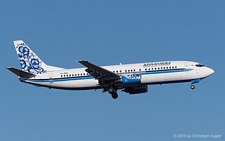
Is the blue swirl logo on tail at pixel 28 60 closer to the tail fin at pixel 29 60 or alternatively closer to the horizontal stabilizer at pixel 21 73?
the tail fin at pixel 29 60

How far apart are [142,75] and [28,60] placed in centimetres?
1692

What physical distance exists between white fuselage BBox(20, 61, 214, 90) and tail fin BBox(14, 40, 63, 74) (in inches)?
63.3

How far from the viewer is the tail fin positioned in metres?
66.2

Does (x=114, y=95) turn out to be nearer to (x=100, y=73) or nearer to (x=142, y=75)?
(x=100, y=73)

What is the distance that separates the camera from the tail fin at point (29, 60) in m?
66.2

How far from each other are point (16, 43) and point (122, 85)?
17471 millimetres

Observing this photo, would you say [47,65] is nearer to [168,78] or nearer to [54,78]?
[54,78]

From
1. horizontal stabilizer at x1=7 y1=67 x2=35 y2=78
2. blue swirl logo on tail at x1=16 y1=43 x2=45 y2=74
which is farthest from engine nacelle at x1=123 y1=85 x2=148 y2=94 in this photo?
horizontal stabilizer at x1=7 y1=67 x2=35 y2=78

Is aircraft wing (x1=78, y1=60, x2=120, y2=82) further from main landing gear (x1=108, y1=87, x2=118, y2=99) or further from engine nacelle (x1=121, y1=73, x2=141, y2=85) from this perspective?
main landing gear (x1=108, y1=87, x2=118, y2=99)

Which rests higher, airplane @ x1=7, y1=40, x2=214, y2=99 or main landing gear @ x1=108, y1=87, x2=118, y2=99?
airplane @ x1=7, y1=40, x2=214, y2=99

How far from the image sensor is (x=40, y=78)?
6450 cm

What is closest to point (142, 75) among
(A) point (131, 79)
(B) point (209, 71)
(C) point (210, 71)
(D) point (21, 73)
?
(A) point (131, 79)

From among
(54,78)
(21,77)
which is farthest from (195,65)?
(21,77)

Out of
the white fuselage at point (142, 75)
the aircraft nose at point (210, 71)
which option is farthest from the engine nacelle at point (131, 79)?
the aircraft nose at point (210, 71)
